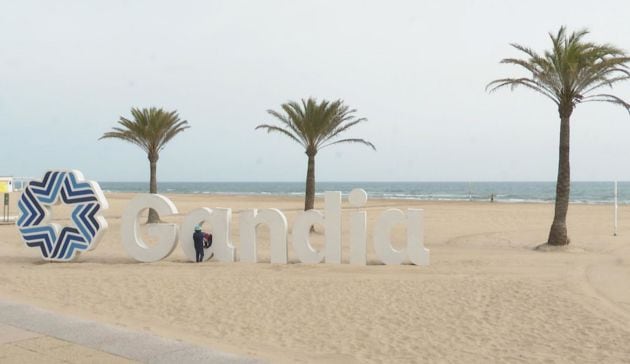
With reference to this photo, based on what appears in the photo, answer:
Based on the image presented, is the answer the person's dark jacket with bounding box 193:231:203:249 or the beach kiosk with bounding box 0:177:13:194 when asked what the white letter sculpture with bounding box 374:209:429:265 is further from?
the beach kiosk with bounding box 0:177:13:194

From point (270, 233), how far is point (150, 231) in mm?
2886

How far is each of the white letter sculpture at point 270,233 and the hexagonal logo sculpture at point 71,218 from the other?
11.3 feet

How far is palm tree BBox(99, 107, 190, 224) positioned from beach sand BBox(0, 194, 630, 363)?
9.16 m

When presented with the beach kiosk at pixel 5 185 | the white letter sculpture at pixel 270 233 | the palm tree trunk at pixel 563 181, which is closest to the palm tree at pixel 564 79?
the palm tree trunk at pixel 563 181

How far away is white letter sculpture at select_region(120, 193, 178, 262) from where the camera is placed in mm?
14273

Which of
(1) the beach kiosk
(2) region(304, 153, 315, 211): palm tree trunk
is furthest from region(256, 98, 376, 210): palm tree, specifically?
(1) the beach kiosk

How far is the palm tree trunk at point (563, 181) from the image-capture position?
1777 centimetres

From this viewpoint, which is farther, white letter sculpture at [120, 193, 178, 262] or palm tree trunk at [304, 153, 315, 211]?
palm tree trunk at [304, 153, 315, 211]

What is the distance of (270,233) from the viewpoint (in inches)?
569

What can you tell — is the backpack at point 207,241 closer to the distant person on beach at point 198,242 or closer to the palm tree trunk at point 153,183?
the distant person on beach at point 198,242

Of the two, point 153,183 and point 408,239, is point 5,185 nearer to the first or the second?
point 153,183

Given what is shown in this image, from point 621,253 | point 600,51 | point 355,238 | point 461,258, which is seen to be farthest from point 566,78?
point 355,238

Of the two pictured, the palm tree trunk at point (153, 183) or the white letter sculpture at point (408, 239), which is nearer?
the white letter sculpture at point (408, 239)

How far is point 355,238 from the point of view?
560 inches
